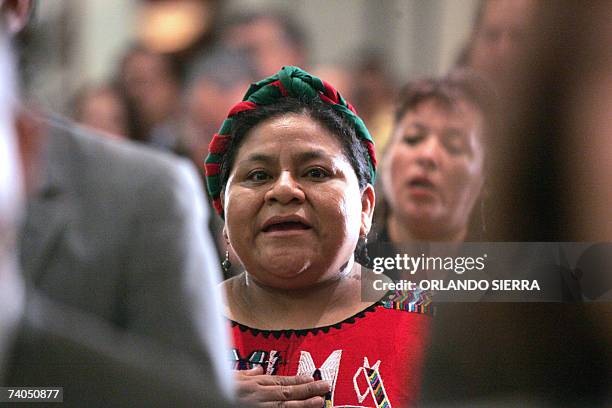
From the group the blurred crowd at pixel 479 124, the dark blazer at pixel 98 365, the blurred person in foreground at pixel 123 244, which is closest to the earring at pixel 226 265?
the blurred person in foreground at pixel 123 244

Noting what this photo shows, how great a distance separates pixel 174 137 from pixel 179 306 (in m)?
0.32

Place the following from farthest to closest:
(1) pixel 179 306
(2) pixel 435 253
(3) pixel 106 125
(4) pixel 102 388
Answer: (3) pixel 106 125, (2) pixel 435 253, (1) pixel 179 306, (4) pixel 102 388

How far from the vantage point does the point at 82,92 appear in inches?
49.3

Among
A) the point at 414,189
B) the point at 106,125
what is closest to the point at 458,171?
the point at 414,189

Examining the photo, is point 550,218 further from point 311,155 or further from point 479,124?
point 311,155

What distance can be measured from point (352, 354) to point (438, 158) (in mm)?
307

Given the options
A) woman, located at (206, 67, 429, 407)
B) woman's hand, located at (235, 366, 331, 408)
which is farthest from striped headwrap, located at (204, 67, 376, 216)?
woman's hand, located at (235, 366, 331, 408)

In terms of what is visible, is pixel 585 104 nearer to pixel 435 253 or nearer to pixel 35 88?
pixel 435 253

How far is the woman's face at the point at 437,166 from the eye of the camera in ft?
3.76

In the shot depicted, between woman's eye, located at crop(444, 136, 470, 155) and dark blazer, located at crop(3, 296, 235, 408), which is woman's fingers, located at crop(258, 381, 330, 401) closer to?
woman's eye, located at crop(444, 136, 470, 155)

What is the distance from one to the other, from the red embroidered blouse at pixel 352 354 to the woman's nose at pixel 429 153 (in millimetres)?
210

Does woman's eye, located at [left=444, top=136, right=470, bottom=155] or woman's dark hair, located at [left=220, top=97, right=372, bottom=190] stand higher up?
woman's eye, located at [left=444, top=136, right=470, bottom=155]

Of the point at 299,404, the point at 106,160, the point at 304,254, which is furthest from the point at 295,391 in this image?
the point at 106,160

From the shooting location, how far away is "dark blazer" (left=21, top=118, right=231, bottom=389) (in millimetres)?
975
